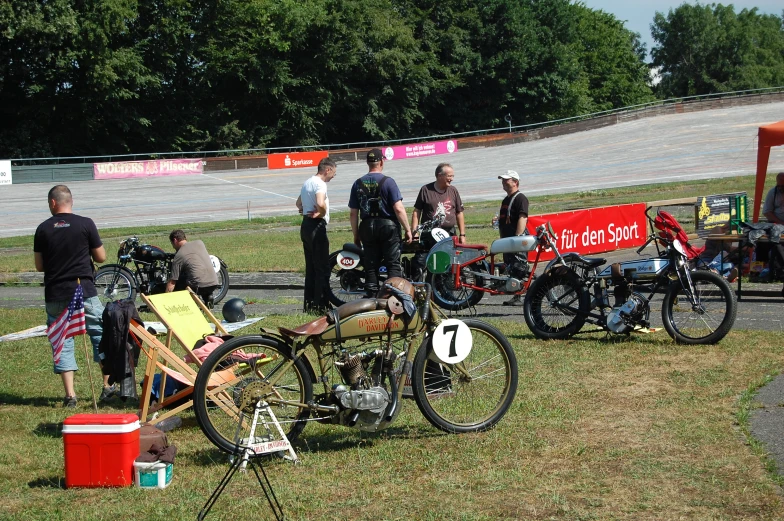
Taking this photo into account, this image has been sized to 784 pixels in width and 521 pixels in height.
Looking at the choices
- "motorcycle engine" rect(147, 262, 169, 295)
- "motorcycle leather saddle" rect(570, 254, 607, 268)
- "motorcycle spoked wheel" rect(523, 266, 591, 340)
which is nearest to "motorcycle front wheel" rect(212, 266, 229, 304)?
"motorcycle engine" rect(147, 262, 169, 295)

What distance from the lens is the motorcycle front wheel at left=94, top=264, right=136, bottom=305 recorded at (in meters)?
14.4

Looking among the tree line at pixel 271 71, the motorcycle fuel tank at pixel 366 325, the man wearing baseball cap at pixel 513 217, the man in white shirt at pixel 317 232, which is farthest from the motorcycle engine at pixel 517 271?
the tree line at pixel 271 71

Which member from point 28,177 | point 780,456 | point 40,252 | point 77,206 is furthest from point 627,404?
point 28,177

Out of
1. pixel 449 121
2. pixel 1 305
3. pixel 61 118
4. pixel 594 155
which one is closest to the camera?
pixel 1 305

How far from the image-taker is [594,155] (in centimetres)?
5388

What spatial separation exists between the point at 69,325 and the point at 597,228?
1175 centimetres

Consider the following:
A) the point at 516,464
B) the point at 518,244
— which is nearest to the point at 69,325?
the point at 516,464

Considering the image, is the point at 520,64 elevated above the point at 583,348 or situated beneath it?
elevated above

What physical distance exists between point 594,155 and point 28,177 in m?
29.7

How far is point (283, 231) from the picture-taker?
2691cm

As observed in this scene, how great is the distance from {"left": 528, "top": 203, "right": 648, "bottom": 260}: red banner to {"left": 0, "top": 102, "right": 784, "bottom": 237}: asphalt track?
14387 millimetres

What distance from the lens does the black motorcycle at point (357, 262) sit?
12.4 m

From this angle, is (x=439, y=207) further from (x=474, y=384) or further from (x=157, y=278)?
(x=474, y=384)

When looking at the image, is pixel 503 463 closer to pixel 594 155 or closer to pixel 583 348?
pixel 583 348
